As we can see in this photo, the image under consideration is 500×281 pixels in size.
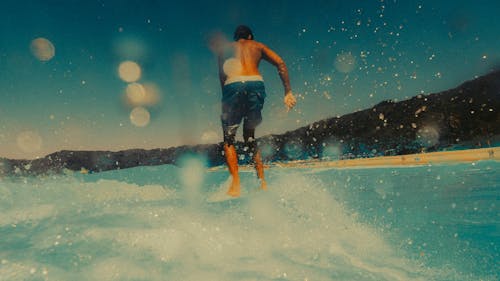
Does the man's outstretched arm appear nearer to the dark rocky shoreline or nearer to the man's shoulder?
the man's shoulder

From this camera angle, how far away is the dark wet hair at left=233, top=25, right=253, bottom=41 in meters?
4.45

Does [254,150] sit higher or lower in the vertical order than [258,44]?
lower

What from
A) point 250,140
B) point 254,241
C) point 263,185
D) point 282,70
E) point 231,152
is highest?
point 282,70

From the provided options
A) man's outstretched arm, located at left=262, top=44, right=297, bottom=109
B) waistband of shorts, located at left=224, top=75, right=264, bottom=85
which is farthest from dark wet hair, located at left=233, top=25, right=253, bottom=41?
waistband of shorts, located at left=224, top=75, right=264, bottom=85

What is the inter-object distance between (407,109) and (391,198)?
187 ft

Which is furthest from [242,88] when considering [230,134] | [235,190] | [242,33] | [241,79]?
[235,190]

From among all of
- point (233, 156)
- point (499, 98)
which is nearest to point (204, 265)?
point (233, 156)

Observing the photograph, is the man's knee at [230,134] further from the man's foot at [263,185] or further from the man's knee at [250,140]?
the man's foot at [263,185]

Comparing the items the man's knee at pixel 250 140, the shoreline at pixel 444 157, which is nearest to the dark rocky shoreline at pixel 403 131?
the shoreline at pixel 444 157

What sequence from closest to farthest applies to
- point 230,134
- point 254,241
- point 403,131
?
point 254,241
point 230,134
point 403,131

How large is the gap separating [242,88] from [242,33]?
2.92 feet

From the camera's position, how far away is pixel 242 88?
4.15m

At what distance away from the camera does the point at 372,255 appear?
72.6 inches

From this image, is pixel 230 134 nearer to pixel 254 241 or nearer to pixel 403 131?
pixel 254 241
